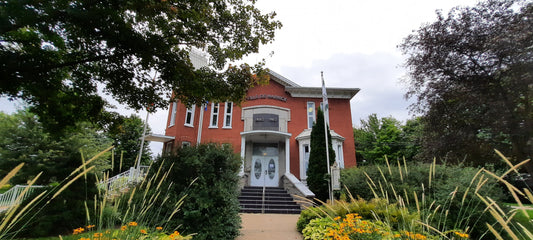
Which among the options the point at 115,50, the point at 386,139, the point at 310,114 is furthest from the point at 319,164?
the point at 386,139

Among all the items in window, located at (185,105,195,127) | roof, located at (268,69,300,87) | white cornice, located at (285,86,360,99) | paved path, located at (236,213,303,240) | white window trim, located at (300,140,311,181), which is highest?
roof, located at (268,69,300,87)

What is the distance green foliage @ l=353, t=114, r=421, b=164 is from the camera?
2577 cm

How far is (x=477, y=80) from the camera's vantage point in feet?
32.5

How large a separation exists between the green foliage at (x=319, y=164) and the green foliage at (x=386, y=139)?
15145 millimetres

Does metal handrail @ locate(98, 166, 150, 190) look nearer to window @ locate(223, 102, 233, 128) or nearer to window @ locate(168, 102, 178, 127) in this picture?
window @ locate(223, 102, 233, 128)

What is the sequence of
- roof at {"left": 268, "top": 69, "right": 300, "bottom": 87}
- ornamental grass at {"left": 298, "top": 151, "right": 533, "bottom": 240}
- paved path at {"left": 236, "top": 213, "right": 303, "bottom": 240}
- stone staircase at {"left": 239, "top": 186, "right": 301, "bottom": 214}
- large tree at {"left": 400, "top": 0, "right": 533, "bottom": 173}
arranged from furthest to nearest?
1. roof at {"left": 268, "top": 69, "right": 300, "bottom": 87}
2. stone staircase at {"left": 239, "top": 186, "right": 301, "bottom": 214}
3. large tree at {"left": 400, "top": 0, "right": 533, "bottom": 173}
4. paved path at {"left": 236, "top": 213, "right": 303, "bottom": 240}
5. ornamental grass at {"left": 298, "top": 151, "right": 533, "bottom": 240}

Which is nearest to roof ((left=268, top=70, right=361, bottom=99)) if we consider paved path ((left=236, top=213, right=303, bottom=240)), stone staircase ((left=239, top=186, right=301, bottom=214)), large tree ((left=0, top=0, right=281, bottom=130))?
stone staircase ((left=239, top=186, right=301, bottom=214))

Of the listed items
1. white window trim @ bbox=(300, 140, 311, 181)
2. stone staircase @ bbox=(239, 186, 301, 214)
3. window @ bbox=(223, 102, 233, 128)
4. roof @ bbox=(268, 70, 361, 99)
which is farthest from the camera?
roof @ bbox=(268, 70, 361, 99)

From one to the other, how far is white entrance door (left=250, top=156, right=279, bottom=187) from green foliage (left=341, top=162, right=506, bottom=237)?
5.39 m

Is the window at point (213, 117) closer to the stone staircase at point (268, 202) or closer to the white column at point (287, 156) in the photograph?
the white column at point (287, 156)

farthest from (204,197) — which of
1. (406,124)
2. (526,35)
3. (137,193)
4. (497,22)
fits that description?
(406,124)

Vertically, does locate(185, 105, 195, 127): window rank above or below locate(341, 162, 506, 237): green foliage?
above

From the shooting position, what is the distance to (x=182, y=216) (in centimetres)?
504

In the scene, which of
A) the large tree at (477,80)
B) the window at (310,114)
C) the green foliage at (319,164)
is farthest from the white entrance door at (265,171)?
the large tree at (477,80)
